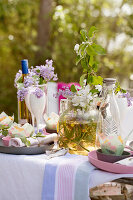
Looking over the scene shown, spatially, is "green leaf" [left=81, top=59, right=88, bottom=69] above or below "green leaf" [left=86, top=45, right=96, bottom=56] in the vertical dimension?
below

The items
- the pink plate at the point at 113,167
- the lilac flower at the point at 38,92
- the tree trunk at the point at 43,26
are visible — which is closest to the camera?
the pink plate at the point at 113,167

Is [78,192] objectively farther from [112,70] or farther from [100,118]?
[112,70]

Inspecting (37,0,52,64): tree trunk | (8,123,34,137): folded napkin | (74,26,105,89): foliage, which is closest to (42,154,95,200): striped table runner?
(8,123,34,137): folded napkin

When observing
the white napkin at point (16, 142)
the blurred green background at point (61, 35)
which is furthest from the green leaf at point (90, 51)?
the blurred green background at point (61, 35)

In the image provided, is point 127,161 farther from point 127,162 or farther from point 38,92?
point 38,92

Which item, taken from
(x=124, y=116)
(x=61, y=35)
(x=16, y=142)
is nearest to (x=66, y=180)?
(x=16, y=142)

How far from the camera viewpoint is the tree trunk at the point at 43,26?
20.4ft

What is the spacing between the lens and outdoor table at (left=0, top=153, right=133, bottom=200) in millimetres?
1037

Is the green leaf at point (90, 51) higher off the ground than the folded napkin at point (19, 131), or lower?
higher

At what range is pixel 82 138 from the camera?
1245mm

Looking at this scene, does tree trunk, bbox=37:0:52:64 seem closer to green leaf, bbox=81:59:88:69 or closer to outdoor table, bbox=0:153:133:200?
green leaf, bbox=81:59:88:69

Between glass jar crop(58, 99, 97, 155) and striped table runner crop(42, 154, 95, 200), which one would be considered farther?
glass jar crop(58, 99, 97, 155)

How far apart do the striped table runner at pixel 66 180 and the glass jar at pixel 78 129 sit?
0.44 ft

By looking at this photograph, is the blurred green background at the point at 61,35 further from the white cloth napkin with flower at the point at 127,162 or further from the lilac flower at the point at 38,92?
the white cloth napkin with flower at the point at 127,162
